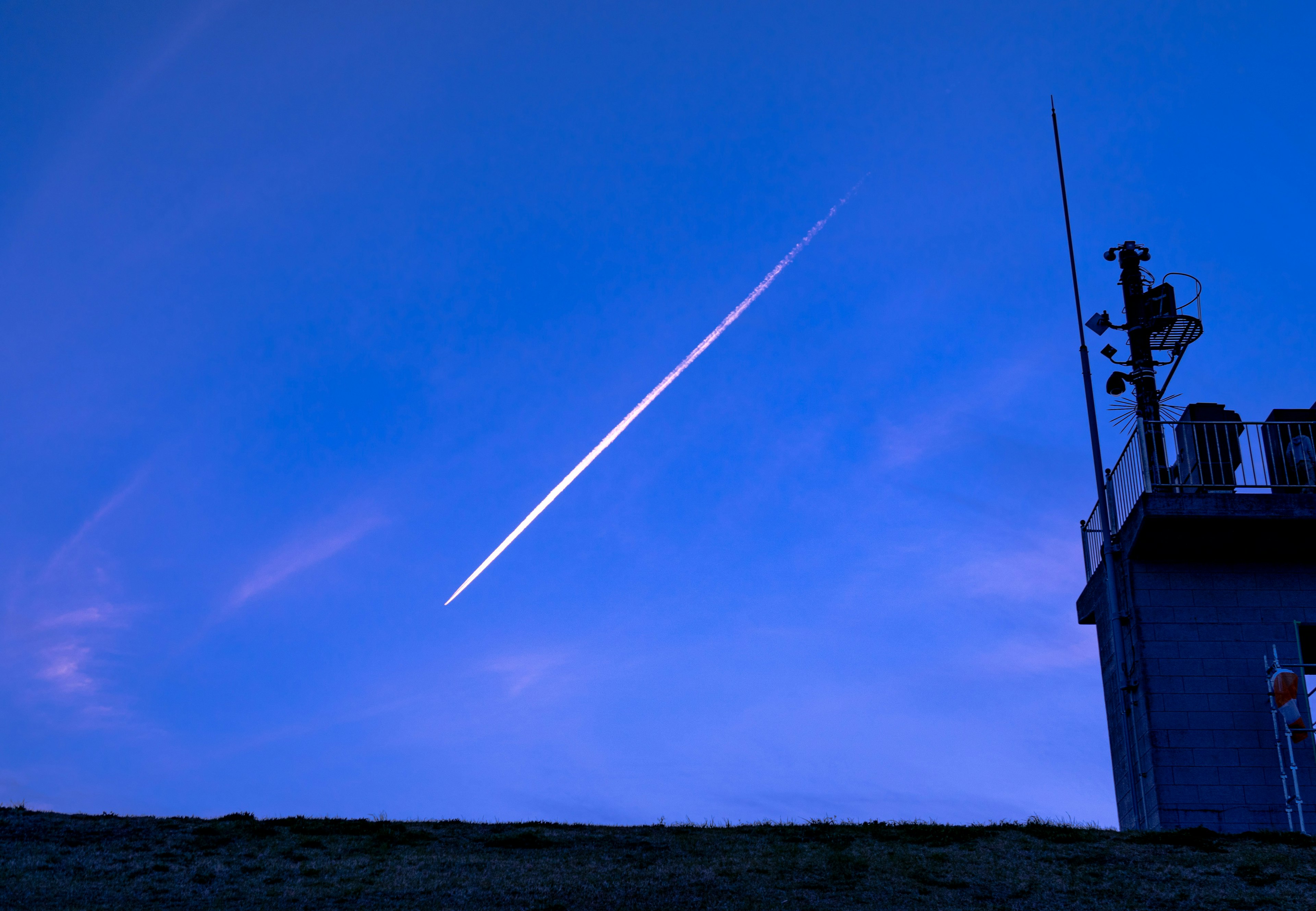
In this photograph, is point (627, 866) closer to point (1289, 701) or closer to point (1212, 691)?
point (1212, 691)

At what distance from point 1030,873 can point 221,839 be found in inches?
450

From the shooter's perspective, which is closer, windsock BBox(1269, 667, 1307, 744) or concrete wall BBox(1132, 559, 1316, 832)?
windsock BBox(1269, 667, 1307, 744)

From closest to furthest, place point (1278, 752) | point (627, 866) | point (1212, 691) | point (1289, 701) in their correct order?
point (627, 866) < point (1289, 701) < point (1278, 752) < point (1212, 691)

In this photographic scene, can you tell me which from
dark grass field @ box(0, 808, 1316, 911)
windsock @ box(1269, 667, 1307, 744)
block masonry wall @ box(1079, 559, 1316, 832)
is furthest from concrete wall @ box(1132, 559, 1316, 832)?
dark grass field @ box(0, 808, 1316, 911)

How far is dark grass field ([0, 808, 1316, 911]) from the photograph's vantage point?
43.4 ft

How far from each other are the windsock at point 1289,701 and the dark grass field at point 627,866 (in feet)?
8.11

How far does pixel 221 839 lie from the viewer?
16.4 metres

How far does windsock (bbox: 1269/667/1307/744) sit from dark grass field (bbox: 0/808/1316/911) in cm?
247

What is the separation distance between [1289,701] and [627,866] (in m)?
11.5

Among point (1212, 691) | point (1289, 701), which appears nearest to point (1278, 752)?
point (1289, 701)

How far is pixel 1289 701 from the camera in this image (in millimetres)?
18438

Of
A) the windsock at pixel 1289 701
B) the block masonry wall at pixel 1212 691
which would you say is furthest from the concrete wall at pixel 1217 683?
the windsock at pixel 1289 701

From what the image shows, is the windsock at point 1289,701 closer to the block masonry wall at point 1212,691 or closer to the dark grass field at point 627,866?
the block masonry wall at point 1212,691

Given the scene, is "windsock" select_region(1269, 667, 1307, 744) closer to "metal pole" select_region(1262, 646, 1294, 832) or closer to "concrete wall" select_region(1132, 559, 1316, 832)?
"metal pole" select_region(1262, 646, 1294, 832)
